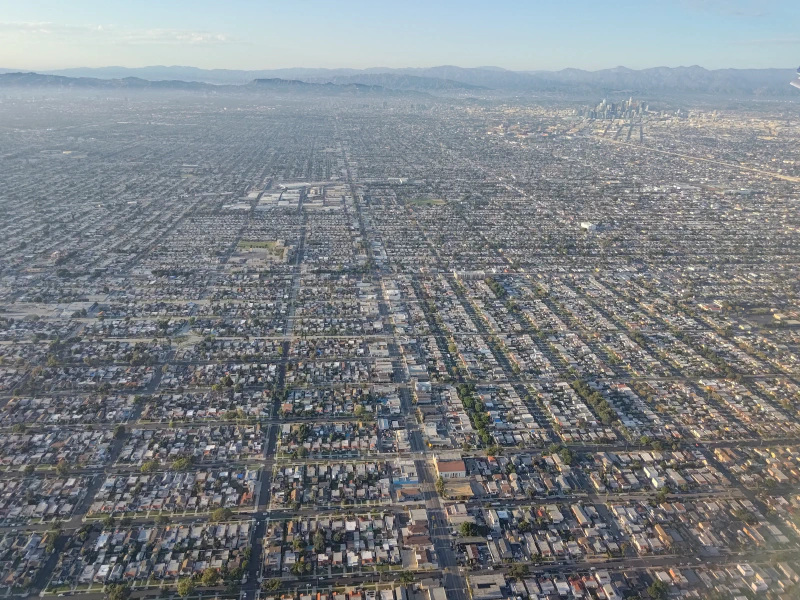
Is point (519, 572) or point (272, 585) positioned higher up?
point (272, 585)

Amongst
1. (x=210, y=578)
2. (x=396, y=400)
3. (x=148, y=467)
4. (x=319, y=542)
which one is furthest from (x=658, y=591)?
(x=148, y=467)

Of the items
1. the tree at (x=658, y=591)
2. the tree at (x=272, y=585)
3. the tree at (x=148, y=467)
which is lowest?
the tree at (x=658, y=591)

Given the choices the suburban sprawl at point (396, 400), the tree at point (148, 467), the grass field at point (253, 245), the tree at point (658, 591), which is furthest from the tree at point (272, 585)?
the grass field at point (253, 245)

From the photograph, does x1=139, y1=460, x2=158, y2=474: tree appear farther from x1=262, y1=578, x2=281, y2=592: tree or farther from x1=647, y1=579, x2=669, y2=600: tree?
x1=647, y1=579, x2=669, y2=600: tree

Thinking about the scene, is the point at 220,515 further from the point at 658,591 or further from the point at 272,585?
the point at 658,591

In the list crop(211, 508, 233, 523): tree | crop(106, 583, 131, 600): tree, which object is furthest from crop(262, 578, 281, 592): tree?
crop(106, 583, 131, 600): tree

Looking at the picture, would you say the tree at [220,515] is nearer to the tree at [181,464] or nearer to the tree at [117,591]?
the tree at [181,464]
